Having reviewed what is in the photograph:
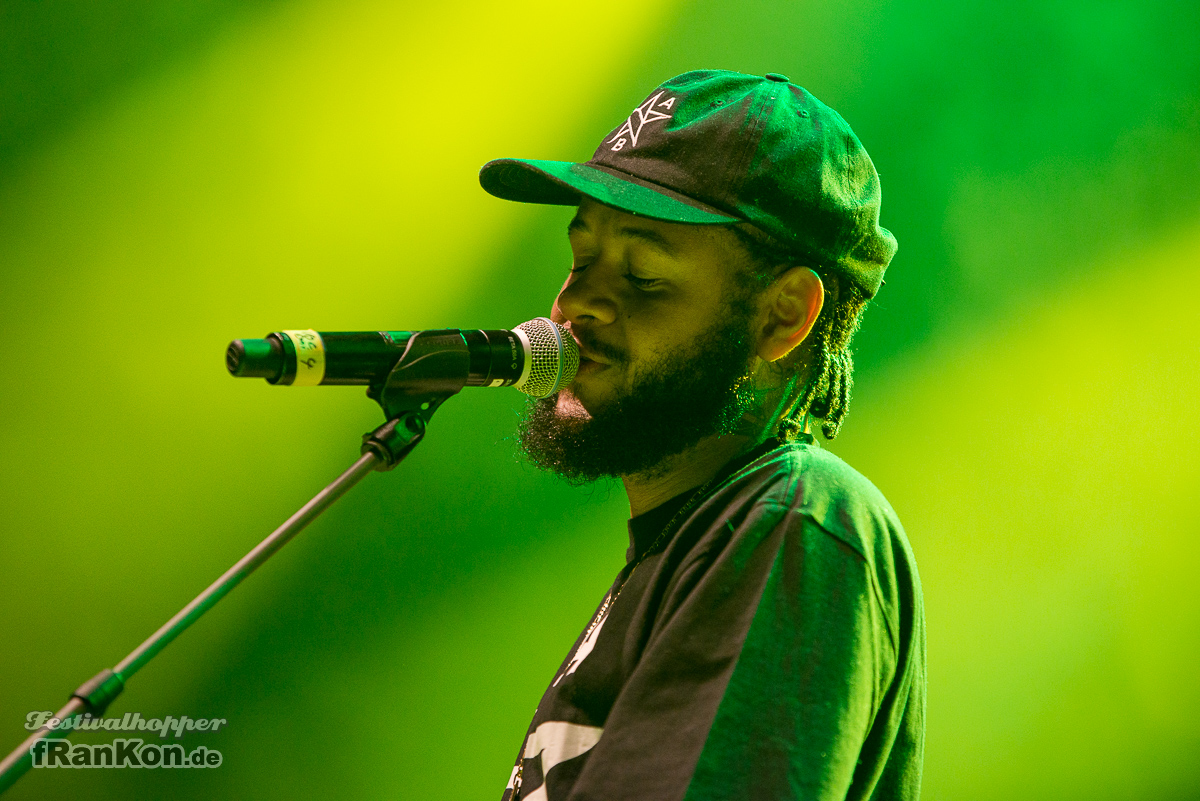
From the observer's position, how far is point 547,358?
4.31ft

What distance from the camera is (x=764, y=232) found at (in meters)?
1.38

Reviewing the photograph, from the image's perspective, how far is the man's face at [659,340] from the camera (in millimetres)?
1391

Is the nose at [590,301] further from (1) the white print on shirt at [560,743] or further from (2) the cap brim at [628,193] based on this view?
(1) the white print on shirt at [560,743]

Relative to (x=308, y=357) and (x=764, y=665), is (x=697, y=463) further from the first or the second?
(x=308, y=357)

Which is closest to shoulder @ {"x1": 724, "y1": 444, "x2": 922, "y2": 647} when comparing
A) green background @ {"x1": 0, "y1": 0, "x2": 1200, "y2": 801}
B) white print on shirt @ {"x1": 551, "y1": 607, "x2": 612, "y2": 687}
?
white print on shirt @ {"x1": 551, "y1": 607, "x2": 612, "y2": 687}

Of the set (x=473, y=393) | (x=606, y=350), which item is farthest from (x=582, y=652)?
(x=473, y=393)

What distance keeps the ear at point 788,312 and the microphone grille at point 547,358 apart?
309mm

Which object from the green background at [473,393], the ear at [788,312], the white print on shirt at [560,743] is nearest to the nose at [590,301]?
the ear at [788,312]

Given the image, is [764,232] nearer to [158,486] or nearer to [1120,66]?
[158,486]

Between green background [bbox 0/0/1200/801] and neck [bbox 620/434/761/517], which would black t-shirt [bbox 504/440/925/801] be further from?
green background [bbox 0/0/1200/801]

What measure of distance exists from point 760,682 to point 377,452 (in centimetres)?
52

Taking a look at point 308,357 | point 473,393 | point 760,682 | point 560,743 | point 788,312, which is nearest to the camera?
point 760,682

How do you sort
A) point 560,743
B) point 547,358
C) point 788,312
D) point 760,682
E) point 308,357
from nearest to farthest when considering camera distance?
1. point 760,682
2. point 308,357
3. point 560,743
4. point 547,358
5. point 788,312

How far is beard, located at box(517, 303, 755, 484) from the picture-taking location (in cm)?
139
